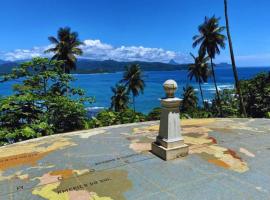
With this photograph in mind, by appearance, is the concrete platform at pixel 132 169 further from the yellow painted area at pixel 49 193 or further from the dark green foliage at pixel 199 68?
the dark green foliage at pixel 199 68

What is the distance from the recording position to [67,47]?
26.9m

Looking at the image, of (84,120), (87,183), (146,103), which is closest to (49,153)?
(87,183)

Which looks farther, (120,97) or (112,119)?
(120,97)

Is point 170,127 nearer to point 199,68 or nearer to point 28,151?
point 28,151

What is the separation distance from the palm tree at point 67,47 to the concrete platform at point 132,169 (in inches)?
759

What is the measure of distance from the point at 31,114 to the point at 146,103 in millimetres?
63285

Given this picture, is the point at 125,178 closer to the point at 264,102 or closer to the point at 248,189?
the point at 248,189

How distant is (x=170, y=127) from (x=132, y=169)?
4.41 ft

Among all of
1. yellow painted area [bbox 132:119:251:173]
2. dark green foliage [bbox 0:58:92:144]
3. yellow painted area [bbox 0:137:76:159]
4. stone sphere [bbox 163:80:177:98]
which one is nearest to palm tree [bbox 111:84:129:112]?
dark green foliage [bbox 0:58:92:144]

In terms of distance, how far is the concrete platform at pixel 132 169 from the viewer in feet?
15.6

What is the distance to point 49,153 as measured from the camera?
7.19 m

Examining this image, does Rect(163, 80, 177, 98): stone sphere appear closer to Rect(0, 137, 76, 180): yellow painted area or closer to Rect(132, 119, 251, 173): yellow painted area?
Rect(132, 119, 251, 173): yellow painted area

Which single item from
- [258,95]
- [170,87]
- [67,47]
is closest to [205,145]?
[170,87]

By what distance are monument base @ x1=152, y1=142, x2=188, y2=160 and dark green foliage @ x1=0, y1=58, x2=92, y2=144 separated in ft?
19.0
